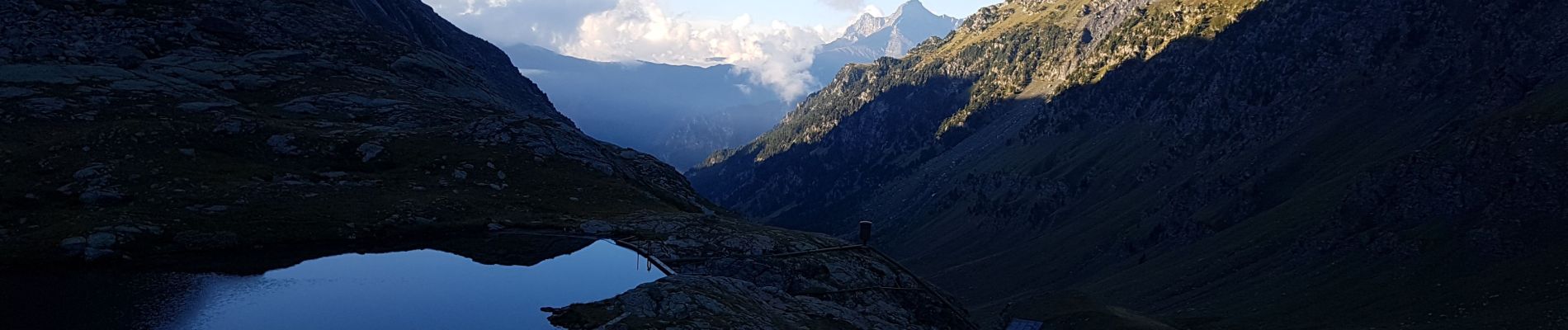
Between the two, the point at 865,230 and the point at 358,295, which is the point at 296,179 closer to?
the point at 358,295

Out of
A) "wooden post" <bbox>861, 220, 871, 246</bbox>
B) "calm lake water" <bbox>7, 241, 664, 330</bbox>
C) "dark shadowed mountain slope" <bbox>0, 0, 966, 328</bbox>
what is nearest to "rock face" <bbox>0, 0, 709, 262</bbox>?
"dark shadowed mountain slope" <bbox>0, 0, 966, 328</bbox>

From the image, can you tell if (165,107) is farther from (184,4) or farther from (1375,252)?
(1375,252)

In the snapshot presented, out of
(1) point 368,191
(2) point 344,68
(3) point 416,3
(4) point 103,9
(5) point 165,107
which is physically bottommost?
(1) point 368,191

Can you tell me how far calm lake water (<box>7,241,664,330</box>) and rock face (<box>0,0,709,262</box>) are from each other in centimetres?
530

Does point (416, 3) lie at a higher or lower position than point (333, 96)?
higher

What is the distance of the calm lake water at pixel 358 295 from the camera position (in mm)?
30156

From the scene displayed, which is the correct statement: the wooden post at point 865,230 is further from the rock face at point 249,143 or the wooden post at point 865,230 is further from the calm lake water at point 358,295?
the rock face at point 249,143

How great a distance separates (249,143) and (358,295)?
29.0 m

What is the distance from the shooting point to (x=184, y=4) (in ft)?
290

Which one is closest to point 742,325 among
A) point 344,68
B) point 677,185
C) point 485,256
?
point 485,256

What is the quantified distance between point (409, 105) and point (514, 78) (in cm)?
10591

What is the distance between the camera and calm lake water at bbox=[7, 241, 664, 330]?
30.2 metres

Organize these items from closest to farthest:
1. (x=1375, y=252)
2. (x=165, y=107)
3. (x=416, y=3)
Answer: (x=165, y=107)
(x=1375, y=252)
(x=416, y=3)

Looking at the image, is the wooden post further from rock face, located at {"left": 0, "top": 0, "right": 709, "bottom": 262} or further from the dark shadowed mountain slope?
rock face, located at {"left": 0, "top": 0, "right": 709, "bottom": 262}
